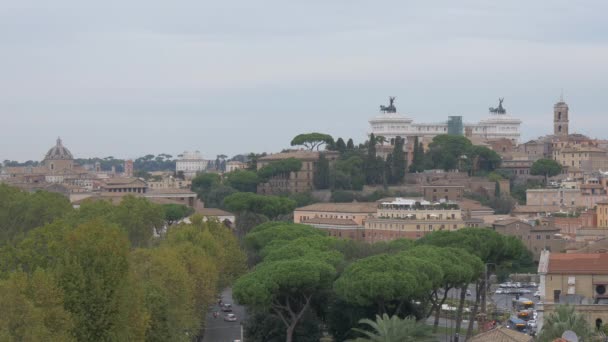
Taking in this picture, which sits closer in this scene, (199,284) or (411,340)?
(411,340)

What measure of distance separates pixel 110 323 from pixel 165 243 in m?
27.3

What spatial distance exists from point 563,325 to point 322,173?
81711 mm

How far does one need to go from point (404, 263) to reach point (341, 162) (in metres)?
67.7

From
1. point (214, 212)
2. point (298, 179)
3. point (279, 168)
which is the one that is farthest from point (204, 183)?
point (214, 212)

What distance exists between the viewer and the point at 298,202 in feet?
369

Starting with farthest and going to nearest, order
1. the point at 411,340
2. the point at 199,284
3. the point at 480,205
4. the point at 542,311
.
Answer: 1. the point at 480,205
2. the point at 199,284
3. the point at 542,311
4. the point at 411,340

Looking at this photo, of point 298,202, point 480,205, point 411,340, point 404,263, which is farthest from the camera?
point 298,202

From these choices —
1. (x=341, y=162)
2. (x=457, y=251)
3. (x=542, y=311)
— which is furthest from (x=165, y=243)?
(x=341, y=162)

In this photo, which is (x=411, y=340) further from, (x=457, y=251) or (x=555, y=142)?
(x=555, y=142)

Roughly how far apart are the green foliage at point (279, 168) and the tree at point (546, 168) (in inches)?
788

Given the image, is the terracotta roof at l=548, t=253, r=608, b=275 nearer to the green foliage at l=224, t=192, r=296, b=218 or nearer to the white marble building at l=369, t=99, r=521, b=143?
the green foliage at l=224, t=192, r=296, b=218

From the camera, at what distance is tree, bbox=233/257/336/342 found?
1977 inches

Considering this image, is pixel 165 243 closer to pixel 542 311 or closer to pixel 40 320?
pixel 542 311

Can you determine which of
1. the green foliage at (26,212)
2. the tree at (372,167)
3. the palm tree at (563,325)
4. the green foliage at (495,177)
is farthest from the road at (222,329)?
the green foliage at (495,177)
